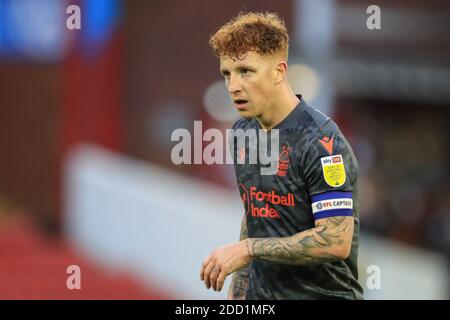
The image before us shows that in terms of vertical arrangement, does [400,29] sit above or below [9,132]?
above

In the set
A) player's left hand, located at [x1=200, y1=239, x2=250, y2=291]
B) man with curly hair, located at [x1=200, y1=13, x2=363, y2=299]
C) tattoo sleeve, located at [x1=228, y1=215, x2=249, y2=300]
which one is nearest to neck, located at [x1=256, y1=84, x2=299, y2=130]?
man with curly hair, located at [x1=200, y1=13, x2=363, y2=299]

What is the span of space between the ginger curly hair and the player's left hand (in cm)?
97

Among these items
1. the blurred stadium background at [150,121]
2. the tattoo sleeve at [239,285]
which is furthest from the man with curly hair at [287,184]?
the blurred stadium background at [150,121]

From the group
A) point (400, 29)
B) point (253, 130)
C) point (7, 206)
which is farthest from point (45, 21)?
point (253, 130)

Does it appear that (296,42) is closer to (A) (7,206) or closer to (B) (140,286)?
(B) (140,286)

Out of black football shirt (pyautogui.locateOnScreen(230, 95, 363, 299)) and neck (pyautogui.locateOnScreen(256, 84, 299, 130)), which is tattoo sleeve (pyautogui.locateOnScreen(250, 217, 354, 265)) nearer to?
black football shirt (pyautogui.locateOnScreen(230, 95, 363, 299))

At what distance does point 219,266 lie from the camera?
12.9ft

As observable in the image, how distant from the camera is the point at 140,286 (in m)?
15.7

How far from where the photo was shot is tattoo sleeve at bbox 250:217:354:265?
13.2 ft

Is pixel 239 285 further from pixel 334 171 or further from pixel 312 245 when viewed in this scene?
pixel 334 171

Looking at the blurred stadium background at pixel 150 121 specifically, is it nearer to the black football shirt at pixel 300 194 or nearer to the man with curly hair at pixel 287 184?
the black football shirt at pixel 300 194

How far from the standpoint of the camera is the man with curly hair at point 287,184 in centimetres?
395

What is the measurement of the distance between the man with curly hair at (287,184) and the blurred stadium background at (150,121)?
10007 millimetres

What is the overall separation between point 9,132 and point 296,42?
339 inches
